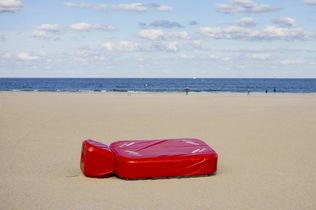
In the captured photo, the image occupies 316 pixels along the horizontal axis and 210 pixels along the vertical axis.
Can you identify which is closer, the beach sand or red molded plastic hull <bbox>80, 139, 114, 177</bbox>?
the beach sand

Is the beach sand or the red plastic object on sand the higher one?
the red plastic object on sand

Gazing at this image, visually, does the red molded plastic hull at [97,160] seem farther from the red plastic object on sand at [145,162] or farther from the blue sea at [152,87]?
the blue sea at [152,87]

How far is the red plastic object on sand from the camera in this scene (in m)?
8.66

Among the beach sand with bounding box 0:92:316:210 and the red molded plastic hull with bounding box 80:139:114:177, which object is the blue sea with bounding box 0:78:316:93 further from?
the red molded plastic hull with bounding box 80:139:114:177

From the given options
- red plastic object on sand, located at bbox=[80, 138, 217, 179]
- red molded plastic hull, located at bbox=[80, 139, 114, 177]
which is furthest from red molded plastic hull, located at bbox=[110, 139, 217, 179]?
red molded plastic hull, located at bbox=[80, 139, 114, 177]

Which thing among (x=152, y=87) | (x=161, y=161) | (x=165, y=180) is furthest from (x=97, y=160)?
(x=152, y=87)

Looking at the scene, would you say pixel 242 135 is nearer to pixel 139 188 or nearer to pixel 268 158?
pixel 268 158

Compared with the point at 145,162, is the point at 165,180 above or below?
below

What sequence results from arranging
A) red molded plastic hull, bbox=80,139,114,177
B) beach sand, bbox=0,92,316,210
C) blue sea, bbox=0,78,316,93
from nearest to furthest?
beach sand, bbox=0,92,316,210 < red molded plastic hull, bbox=80,139,114,177 < blue sea, bbox=0,78,316,93

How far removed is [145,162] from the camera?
28.3 ft

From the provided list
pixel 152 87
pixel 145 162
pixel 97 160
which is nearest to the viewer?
pixel 145 162

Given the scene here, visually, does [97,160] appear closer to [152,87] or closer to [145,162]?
[145,162]

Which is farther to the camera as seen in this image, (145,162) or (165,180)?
(165,180)

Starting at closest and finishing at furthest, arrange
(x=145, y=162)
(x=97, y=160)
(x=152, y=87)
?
(x=145, y=162) → (x=97, y=160) → (x=152, y=87)
